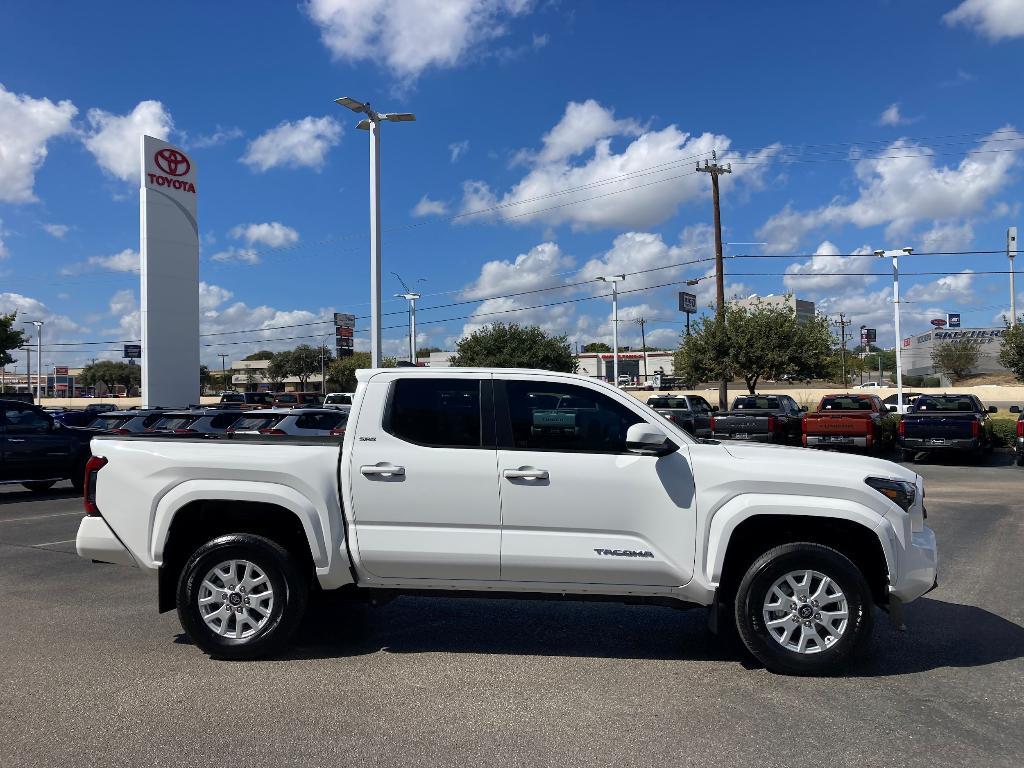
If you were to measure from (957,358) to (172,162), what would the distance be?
3090 inches

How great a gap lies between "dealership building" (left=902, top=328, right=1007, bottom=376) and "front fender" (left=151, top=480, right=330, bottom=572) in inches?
3803

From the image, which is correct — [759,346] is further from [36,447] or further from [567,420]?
[567,420]

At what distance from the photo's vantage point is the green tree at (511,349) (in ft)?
159

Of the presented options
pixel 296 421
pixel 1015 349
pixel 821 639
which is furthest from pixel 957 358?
pixel 821 639

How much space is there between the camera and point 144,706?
4590mm

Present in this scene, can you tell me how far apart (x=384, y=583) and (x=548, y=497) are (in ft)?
4.05

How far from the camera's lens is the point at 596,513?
5.05 meters

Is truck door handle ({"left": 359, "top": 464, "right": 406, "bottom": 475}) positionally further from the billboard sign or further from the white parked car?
the billboard sign

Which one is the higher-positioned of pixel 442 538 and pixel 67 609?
pixel 442 538

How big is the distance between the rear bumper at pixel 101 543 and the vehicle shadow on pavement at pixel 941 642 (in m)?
4.87

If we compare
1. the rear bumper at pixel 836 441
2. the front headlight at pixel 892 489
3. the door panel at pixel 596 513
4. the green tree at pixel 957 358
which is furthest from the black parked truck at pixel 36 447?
the green tree at pixel 957 358

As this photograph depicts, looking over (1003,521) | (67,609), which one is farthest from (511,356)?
(67,609)

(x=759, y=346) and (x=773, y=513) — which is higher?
(x=759, y=346)

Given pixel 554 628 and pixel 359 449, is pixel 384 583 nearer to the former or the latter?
pixel 359 449
